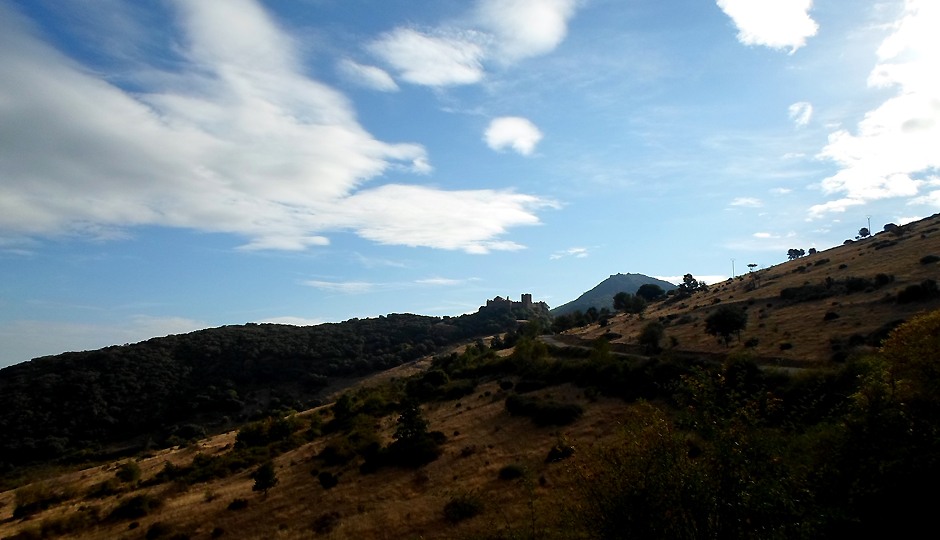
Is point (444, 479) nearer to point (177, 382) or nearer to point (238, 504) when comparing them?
point (238, 504)

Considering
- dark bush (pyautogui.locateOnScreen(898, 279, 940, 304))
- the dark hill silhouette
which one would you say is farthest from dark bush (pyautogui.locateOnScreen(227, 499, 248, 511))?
dark bush (pyautogui.locateOnScreen(898, 279, 940, 304))

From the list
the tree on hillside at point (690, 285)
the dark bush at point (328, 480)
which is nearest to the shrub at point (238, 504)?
the dark bush at point (328, 480)

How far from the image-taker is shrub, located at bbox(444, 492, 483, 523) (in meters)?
33.6

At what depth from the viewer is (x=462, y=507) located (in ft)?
112

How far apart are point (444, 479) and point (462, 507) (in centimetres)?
851

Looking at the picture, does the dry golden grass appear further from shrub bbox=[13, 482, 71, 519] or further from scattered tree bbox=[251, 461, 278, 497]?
shrub bbox=[13, 482, 71, 519]

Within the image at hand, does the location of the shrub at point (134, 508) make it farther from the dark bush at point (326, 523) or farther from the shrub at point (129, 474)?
the dark bush at point (326, 523)

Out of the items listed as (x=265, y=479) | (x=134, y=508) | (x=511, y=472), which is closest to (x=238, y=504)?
(x=265, y=479)

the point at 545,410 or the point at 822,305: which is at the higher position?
the point at 822,305

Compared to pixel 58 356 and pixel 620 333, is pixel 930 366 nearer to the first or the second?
pixel 620 333

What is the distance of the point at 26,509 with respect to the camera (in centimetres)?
5025

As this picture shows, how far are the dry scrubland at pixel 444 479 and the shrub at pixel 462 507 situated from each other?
10.7 inches

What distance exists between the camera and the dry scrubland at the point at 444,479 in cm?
3441

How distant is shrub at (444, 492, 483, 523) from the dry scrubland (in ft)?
0.89
